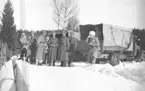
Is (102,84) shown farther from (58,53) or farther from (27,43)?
(27,43)

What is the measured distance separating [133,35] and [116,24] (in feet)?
0.24

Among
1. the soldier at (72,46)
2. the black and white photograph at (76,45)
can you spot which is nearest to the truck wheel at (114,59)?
the black and white photograph at (76,45)

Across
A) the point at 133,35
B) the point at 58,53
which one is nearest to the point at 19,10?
the point at 58,53

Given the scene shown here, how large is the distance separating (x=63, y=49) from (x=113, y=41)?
203mm

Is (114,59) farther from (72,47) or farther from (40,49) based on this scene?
(40,49)

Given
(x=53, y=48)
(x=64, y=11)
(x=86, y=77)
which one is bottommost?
(x=86, y=77)

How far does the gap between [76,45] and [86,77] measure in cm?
12

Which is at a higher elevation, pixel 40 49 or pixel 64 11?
pixel 64 11

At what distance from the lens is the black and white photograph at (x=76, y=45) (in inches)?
36.0

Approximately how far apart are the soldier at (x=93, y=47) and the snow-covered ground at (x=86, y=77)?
0.03 meters

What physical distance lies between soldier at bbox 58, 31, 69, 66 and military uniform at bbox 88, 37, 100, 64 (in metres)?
0.09

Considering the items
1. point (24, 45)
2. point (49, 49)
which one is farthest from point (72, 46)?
point (24, 45)

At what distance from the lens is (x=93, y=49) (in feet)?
3.10

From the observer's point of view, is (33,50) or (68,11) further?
(33,50)
